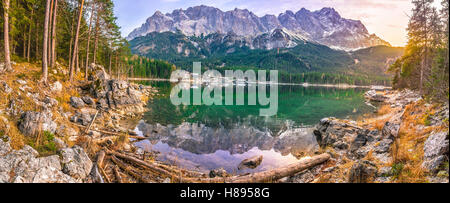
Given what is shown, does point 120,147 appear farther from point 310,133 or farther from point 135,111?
point 310,133

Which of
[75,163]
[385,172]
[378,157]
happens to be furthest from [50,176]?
[378,157]

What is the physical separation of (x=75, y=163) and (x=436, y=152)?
12.6 metres

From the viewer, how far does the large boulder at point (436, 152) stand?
18.3 ft

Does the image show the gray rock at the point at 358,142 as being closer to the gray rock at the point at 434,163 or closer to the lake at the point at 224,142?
the lake at the point at 224,142

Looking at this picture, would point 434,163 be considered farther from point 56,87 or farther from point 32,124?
point 56,87

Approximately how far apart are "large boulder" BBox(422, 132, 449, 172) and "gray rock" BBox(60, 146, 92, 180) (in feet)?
38.5

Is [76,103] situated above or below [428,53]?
below

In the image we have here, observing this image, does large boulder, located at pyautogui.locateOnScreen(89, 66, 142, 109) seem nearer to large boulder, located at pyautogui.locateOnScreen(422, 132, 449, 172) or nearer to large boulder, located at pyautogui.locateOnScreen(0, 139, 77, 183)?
large boulder, located at pyautogui.locateOnScreen(0, 139, 77, 183)

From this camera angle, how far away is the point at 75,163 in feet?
24.5

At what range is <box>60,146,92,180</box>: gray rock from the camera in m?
7.12

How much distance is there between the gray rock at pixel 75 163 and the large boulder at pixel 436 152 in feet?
38.5

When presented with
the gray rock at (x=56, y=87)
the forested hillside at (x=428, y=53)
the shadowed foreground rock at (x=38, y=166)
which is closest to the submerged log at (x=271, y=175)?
the shadowed foreground rock at (x=38, y=166)
